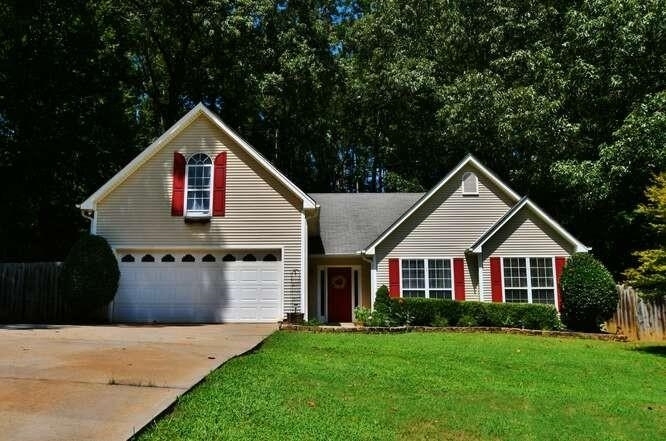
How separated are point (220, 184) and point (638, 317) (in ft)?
46.3

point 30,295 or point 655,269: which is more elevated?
point 655,269

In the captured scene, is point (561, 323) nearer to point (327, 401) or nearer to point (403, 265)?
point (403, 265)

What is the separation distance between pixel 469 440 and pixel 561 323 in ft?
43.4

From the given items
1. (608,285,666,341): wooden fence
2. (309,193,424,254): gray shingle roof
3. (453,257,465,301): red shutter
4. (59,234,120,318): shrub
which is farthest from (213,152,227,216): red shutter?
(608,285,666,341): wooden fence

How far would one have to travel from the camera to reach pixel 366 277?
21.8 meters

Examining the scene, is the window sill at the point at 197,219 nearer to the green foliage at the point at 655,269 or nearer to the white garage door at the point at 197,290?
the white garage door at the point at 197,290

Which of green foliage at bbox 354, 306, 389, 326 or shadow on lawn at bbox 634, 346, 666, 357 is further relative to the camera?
green foliage at bbox 354, 306, 389, 326

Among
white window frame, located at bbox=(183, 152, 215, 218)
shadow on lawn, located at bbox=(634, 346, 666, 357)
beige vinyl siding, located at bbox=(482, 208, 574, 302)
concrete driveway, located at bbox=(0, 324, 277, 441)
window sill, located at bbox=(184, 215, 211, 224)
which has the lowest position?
shadow on lawn, located at bbox=(634, 346, 666, 357)

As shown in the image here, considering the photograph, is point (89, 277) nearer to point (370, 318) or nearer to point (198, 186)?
point (198, 186)

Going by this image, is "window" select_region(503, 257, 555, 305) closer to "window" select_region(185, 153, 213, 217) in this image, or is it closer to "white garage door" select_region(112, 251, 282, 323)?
"white garage door" select_region(112, 251, 282, 323)

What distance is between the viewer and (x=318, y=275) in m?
21.6

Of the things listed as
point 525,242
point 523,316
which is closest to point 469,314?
point 523,316

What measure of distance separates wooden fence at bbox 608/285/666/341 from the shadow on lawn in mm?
2724

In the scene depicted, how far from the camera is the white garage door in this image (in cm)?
1891
